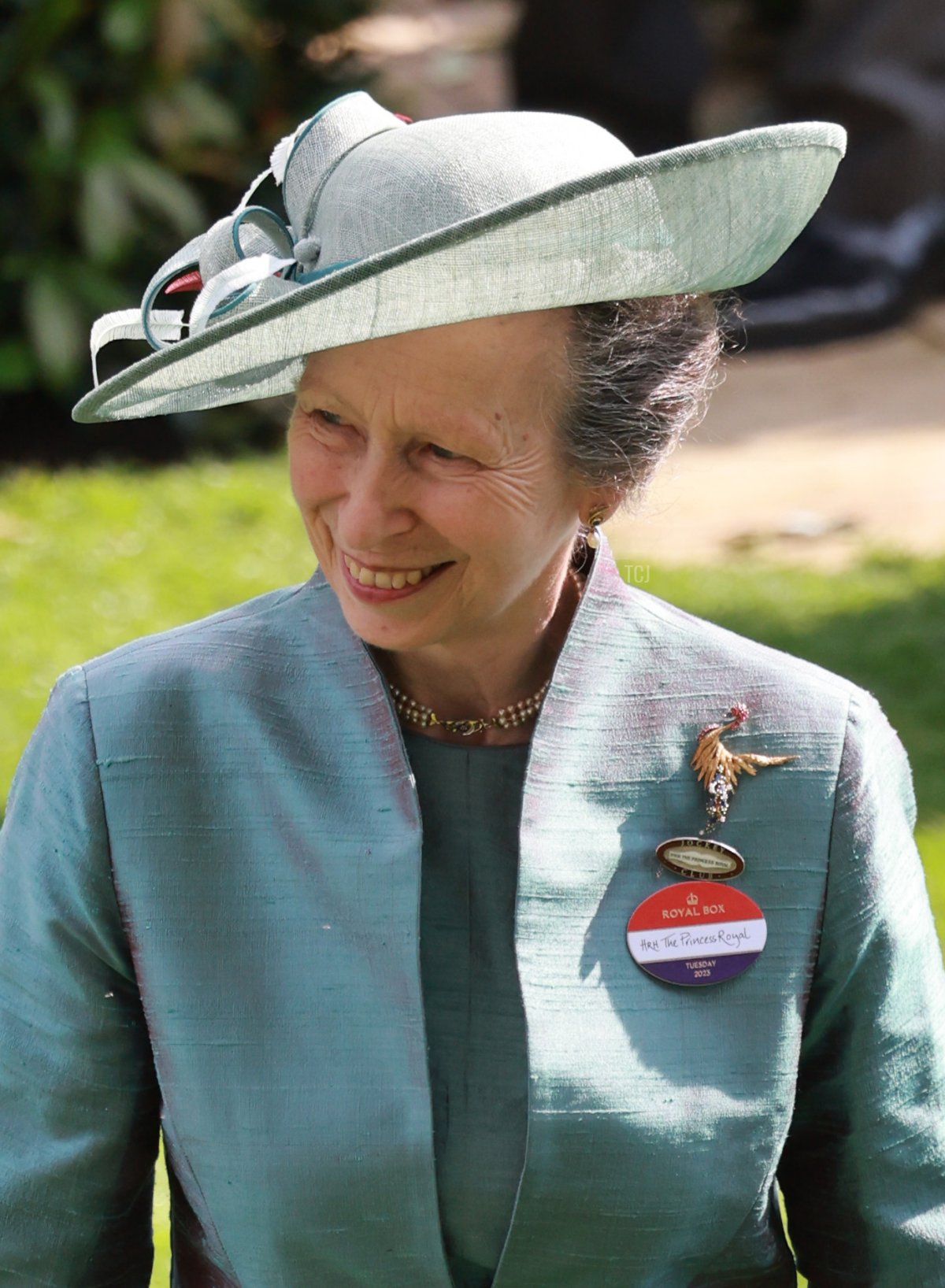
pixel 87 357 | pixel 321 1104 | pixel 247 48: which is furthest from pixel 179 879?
pixel 247 48

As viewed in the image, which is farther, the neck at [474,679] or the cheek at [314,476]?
the neck at [474,679]

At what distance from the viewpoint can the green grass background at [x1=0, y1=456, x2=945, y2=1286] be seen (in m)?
5.13

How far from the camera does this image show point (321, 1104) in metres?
1.84

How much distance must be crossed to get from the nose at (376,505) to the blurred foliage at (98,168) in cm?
532

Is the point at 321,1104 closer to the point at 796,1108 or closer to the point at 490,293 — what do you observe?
the point at 796,1108

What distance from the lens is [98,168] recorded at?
22.5 ft

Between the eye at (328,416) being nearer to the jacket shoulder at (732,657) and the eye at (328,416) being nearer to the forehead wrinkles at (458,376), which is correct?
the forehead wrinkles at (458,376)

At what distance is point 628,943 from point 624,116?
885 centimetres

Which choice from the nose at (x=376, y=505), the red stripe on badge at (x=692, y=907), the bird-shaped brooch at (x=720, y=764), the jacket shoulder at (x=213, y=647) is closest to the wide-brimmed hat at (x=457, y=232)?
the nose at (x=376, y=505)

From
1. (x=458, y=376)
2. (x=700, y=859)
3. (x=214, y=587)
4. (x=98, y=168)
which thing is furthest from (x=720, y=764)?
(x=98, y=168)

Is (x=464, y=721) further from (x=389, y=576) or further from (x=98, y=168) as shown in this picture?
(x=98, y=168)

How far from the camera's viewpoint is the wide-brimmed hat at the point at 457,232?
1.62 meters

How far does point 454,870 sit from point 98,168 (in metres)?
5.41

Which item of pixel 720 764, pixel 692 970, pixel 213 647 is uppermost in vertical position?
pixel 213 647
